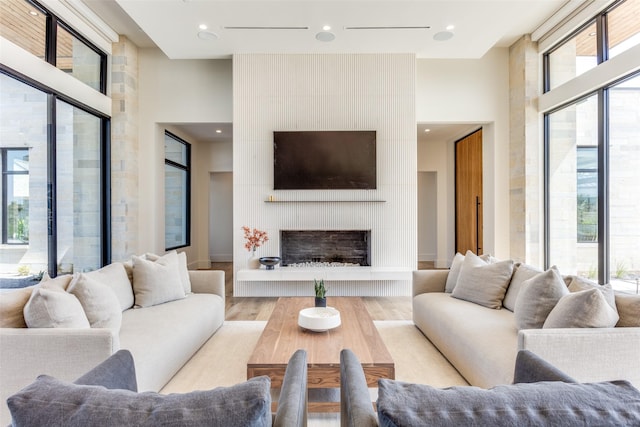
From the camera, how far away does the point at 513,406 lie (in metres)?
0.75

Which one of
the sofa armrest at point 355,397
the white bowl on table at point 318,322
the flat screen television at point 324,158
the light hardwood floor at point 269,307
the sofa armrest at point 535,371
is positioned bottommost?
the light hardwood floor at point 269,307

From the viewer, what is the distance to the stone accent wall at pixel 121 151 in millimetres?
4957

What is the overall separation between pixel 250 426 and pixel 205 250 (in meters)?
7.43

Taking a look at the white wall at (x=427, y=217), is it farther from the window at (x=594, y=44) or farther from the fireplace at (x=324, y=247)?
the fireplace at (x=324, y=247)

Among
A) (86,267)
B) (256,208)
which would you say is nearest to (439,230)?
(256,208)

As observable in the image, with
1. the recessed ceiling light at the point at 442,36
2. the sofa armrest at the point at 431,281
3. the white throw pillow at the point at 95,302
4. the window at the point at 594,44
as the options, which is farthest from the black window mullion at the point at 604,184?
the white throw pillow at the point at 95,302

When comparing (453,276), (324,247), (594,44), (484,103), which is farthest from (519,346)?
(484,103)

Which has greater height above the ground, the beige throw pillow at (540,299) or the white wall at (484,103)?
the white wall at (484,103)

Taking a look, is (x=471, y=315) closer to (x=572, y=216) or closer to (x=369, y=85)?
(x=572, y=216)

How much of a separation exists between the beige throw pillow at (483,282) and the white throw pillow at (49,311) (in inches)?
112

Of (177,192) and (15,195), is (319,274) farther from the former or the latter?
(177,192)

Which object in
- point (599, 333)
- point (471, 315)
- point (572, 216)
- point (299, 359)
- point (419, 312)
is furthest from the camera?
point (572, 216)

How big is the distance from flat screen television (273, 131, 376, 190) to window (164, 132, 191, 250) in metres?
2.48

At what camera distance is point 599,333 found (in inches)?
71.7
